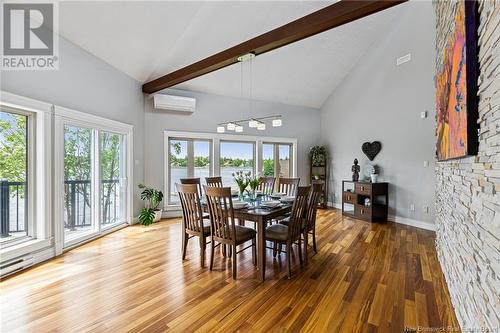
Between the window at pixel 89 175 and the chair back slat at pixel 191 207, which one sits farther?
the window at pixel 89 175

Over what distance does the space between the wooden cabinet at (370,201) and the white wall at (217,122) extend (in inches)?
80.7

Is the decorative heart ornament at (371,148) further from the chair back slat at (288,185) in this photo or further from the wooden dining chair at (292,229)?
the wooden dining chair at (292,229)

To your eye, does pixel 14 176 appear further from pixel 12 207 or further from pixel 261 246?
pixel 261 246

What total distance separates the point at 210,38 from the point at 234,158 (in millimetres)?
3087

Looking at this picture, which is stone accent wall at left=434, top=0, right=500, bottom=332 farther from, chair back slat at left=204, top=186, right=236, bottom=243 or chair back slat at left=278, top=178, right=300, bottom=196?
chair back slat at left=278, top=178, right=300, bottom=196

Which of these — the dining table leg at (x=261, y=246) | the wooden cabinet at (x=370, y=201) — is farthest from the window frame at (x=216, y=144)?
the dining table leg at (x=261, y=246)

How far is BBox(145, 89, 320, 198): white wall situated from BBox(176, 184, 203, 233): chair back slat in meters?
2.70

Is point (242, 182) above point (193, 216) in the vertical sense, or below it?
above

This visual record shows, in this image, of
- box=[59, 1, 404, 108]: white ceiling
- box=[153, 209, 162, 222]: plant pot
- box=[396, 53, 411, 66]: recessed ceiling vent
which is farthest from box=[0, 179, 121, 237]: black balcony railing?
box=[396, 53, 411, 66]: recessed ceiling vent

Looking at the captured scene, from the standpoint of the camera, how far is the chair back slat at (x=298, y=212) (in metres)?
2.78

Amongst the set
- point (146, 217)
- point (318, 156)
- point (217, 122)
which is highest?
point (217, 122)

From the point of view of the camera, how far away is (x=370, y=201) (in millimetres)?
5094

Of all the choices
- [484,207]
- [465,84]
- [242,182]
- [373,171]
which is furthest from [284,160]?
[484,207]

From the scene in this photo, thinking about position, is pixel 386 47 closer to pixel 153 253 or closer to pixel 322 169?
pixel 322 169
